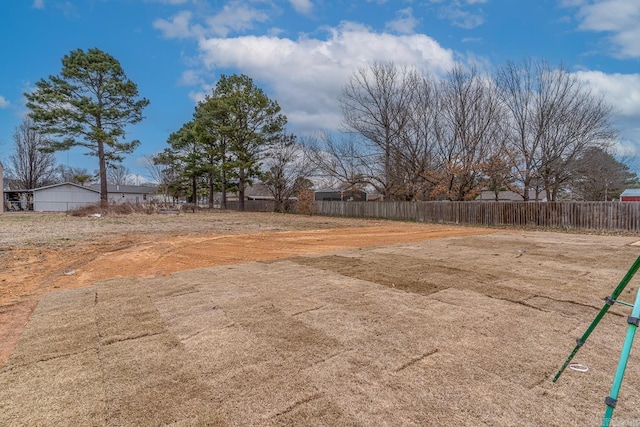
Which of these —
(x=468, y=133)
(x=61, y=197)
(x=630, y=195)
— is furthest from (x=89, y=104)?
(x=630, y=195)

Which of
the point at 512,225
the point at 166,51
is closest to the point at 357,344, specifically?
the point at 166,51

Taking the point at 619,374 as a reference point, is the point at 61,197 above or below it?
above

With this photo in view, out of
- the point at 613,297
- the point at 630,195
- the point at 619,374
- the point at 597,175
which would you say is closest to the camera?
the point at 619,374

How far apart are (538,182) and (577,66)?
621 cm

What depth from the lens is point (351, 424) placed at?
5.35 feet

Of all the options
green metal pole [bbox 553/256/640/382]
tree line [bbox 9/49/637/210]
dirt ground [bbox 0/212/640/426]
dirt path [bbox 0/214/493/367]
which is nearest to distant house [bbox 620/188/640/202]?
tree line [bbox 9/49/637/210]

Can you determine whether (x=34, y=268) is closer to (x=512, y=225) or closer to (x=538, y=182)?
(x=512, y=225)

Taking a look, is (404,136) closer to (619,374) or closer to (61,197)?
(619,374)

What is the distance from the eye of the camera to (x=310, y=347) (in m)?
2.46

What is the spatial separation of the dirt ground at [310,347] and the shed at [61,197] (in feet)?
114

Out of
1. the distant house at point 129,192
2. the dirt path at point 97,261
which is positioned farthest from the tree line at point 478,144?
the distant house at point 129,192

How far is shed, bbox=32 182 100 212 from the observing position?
107 ft

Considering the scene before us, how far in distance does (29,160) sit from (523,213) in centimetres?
4947

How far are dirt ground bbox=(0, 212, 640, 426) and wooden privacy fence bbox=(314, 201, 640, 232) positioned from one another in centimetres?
1047
